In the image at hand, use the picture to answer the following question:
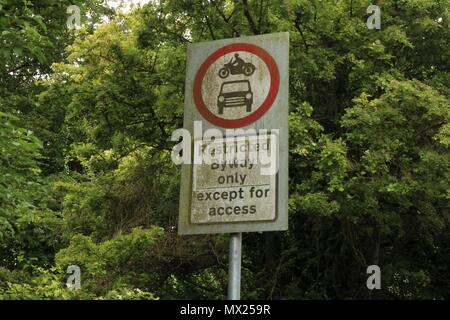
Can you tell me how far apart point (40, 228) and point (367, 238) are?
723 centimetres

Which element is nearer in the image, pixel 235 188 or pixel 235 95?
pixel 235 188

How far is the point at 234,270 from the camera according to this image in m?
4.45

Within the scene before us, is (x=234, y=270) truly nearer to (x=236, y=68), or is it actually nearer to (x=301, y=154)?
(x=236, y=68)

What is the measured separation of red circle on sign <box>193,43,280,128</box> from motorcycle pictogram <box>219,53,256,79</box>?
83 mm

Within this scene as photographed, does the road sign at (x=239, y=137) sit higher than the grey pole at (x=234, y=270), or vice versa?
the road sign at (x=239, y=137)

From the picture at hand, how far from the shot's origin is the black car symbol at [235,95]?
15.3 ft

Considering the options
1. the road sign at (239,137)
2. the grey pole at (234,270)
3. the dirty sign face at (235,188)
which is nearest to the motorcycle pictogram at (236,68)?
the road sign at (239,137)

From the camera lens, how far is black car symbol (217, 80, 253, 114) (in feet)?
15.3

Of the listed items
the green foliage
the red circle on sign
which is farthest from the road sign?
the green foliage

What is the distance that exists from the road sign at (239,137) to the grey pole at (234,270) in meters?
0.08

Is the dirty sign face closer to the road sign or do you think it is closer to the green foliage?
the road sign

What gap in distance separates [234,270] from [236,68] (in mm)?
1351

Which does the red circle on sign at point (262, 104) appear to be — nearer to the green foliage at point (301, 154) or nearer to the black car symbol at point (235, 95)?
the black car symbol at point (235, 95)

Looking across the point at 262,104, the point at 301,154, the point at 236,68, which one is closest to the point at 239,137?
the point at 262,104
